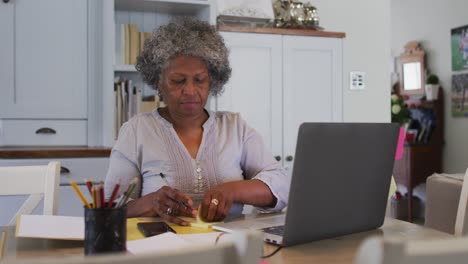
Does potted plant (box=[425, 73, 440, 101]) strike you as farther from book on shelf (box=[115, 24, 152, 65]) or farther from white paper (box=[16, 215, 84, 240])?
white paper (box=[16, 215, 84, 240])

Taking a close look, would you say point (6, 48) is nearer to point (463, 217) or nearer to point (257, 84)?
point (257, 84)

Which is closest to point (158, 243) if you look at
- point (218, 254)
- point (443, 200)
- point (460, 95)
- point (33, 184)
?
point (218, 254)

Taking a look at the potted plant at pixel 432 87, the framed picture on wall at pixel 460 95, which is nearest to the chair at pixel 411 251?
the framed picture on wall at pixel 460 95

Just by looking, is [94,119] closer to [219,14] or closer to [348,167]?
[219,14]

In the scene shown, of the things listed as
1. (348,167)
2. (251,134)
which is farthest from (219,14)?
(348,167)

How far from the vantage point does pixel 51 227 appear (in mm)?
1188

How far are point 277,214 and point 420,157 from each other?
4272 millimetres

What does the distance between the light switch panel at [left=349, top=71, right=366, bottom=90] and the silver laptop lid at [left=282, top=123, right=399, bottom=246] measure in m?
2.46

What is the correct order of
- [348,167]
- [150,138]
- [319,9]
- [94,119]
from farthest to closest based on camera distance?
[319,9]
[94,119]
[150,138]
[348,167]

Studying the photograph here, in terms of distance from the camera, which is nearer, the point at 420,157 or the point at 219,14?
the point at 219,14

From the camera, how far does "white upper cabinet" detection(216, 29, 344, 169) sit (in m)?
3.22

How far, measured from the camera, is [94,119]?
306 centimetres

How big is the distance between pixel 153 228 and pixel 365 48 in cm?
282

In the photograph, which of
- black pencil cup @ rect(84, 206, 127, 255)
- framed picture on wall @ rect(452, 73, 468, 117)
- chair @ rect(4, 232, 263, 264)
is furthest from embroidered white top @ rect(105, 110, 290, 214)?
framed picture on wall @ rect(452, 73, 468, 117)
